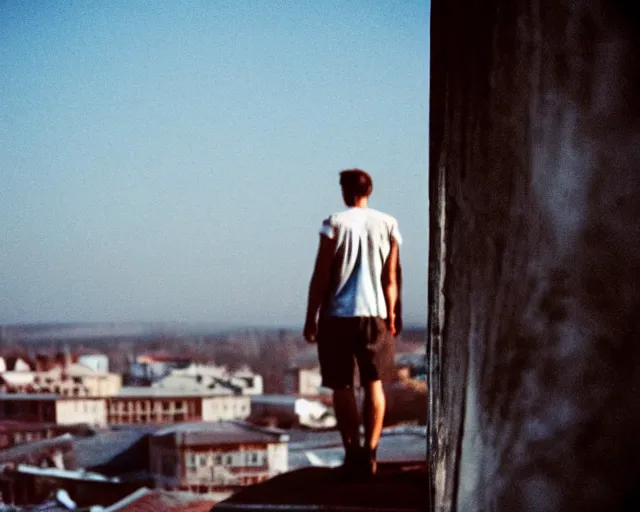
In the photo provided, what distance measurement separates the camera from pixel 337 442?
118 inches

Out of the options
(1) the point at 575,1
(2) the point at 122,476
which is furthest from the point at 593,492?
(2) the point at 122,476

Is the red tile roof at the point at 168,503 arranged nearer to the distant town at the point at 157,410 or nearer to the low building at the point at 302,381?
the distant town at the point at 157,410

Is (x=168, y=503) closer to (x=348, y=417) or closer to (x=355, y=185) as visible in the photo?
(x=348, y=417)

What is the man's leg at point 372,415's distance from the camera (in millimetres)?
2127

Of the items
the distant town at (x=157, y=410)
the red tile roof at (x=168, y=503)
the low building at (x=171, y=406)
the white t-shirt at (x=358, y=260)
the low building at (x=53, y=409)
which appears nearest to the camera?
the white t-shirt at (x=358, y=260)

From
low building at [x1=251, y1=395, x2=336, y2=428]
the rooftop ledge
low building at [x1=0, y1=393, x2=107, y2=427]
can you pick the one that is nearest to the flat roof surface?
low building at [x1=0, y1=393, x2=107, y2=427]

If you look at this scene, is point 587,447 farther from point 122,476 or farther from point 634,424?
point 122,476

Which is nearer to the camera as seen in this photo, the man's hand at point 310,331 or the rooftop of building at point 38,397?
the man's hand at point 310,331

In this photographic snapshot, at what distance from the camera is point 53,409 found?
334 centimetres

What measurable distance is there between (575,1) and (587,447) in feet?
0.93

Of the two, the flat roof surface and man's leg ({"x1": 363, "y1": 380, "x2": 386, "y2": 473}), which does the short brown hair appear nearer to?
man's leg ({"x1": 363, "y1": 380, "x2": 386, "y2": 473})

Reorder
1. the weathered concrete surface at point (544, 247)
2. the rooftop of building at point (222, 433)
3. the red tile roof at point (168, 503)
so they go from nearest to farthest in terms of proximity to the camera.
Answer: the weathered concrete surface at point (544, 247) < the red tile roof at point (168, 503) < the rooftop of building at point (222, 433)

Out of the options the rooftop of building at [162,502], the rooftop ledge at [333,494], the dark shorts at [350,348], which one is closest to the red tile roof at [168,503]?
the rooftop of building at [162,502]

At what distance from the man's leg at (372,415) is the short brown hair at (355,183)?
20.5 inches
